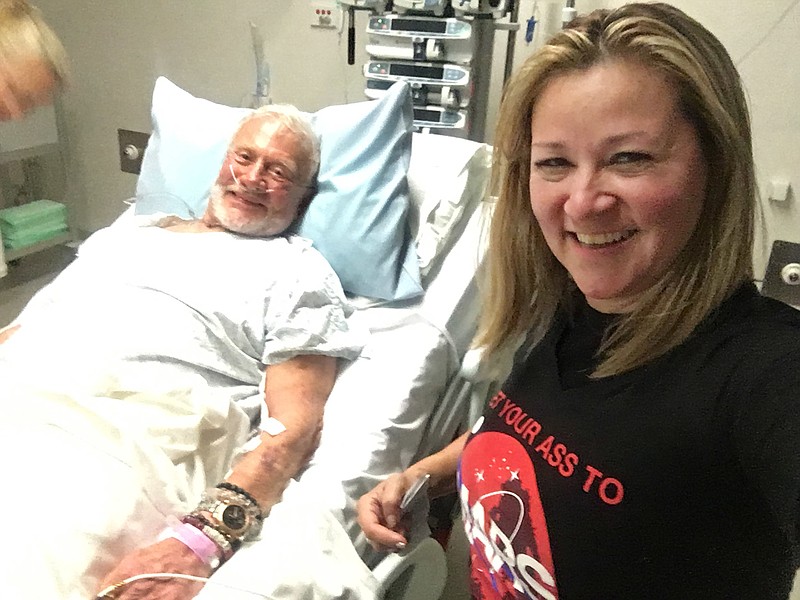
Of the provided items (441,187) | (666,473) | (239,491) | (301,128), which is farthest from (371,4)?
(666,473)

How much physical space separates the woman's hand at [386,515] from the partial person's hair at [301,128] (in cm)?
85

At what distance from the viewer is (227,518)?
115cm

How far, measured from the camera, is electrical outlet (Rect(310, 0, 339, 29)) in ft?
7.89

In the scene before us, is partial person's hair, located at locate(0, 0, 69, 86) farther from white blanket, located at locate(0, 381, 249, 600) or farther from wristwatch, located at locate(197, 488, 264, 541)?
wristwatch, located at locate(197, 488, 264, 541)

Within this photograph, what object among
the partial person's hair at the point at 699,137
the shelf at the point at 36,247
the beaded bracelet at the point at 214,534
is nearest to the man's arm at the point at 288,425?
the beaded bracelet at the point at 214,534

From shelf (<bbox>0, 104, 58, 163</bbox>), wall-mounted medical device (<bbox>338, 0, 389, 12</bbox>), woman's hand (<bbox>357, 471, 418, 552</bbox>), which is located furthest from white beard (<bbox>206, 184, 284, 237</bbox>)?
shelf (<bbox>0, 104, 58, 163</bbox>)

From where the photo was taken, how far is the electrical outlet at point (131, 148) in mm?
2945

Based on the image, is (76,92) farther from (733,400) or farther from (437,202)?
(733,400)

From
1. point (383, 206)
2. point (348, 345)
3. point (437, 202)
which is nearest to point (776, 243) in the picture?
point (437, 202)

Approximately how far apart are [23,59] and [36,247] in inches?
94.2

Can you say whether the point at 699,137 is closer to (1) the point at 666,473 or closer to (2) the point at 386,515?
(1) the point at 666,473

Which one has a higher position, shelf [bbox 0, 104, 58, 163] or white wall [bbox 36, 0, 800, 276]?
white wall [bbox 36, 0, 800, 276]

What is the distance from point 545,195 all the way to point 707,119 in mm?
197

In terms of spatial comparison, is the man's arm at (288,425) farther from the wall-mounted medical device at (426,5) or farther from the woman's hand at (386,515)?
the wall-mounted medical device at (426,5)
